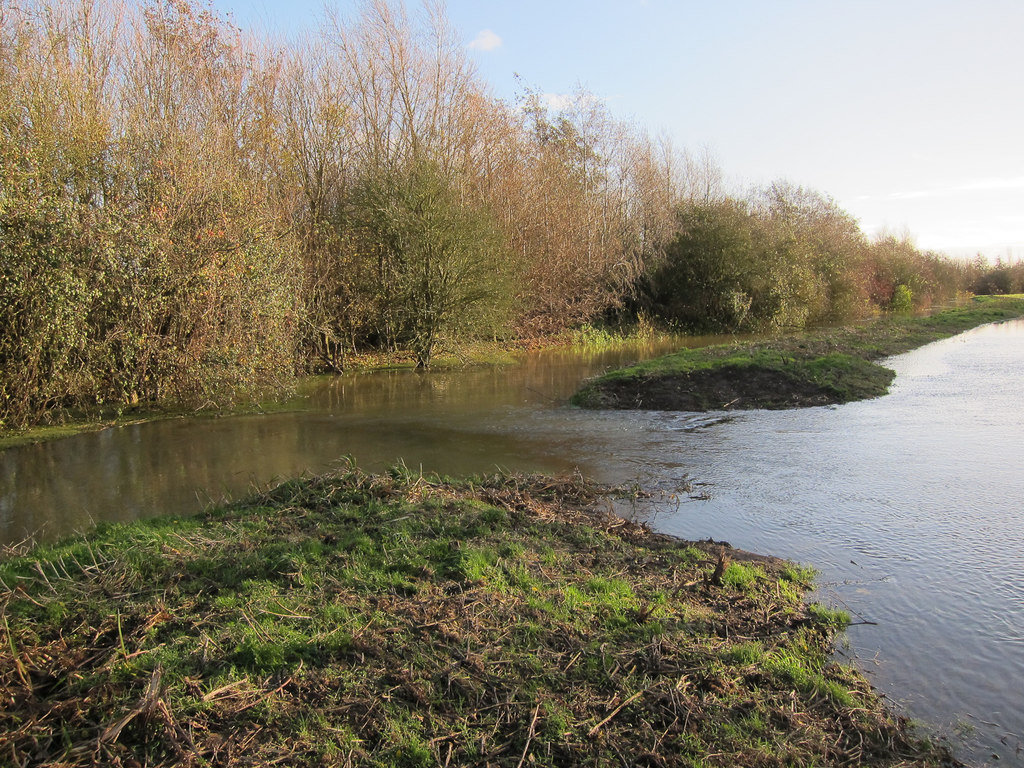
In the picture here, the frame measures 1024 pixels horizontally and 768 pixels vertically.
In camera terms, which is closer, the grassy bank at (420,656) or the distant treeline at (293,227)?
the grassy bank at (420,656)

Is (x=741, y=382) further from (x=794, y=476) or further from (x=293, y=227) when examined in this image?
(x=293, y=227)

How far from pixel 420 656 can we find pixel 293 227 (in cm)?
1634

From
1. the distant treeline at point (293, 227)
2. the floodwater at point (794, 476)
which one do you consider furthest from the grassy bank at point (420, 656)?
the distant treeline at point (293, 227)

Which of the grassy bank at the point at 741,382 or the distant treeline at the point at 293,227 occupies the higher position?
the distant treeline at the point at 293,227

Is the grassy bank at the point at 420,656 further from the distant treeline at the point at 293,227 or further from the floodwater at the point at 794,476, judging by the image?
the distant treeline at the point at 293,227

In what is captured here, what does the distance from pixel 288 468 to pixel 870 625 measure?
26.1ft

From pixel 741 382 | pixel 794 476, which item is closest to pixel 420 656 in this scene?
pixel 794 476

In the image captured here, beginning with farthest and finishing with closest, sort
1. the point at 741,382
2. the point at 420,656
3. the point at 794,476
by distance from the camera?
1. the point at 741,382
2. the point at 794,476
3. the point at 420,656

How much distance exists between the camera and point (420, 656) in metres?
4.20

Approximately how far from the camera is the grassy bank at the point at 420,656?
3.53 metres

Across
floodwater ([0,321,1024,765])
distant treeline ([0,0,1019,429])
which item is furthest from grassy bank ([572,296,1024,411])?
distant treeline ([0,0,1019,429])

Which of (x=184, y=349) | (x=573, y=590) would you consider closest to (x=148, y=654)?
(x=573, y=590)

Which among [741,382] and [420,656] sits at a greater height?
[741,382]

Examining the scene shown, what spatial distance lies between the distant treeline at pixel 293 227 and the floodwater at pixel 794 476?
5.92ft
